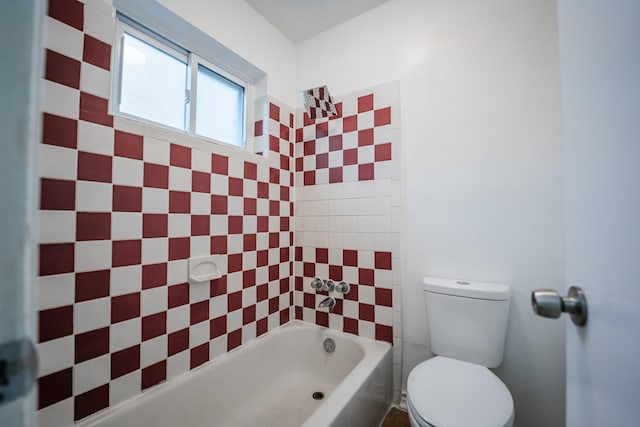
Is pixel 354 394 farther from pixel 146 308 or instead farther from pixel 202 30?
pixel 202 30

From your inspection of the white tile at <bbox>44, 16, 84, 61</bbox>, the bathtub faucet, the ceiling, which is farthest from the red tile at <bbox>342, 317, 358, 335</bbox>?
the ceiling

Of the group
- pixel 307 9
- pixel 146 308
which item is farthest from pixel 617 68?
pixel 307 9

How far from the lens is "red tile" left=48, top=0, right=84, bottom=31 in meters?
0.86

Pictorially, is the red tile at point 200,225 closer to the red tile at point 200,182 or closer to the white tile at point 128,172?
the red tile at point 200,182

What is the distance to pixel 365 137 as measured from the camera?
1595mm

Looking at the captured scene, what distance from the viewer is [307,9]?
1586mm

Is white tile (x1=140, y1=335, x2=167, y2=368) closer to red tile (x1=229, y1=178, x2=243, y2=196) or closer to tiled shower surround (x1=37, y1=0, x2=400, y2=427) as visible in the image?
tiled shower surround (x1=37, y1=0, x2=400, y2=427)

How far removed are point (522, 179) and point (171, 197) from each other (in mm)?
1661

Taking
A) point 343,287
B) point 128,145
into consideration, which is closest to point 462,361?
point 343,287

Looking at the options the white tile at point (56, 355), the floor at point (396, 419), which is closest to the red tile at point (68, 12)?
the white tile at point (56, 355)

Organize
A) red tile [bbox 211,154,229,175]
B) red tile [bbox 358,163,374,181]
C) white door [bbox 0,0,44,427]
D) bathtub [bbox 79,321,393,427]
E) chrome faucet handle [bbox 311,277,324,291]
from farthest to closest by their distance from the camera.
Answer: chrome faucet handle [bbox 311,277,324,291] → red tile [bbox 358,163,374,181] → red tile [bbox 211,154,229,175] → bathtub [bbox 79,321,393,427] → white door [bbox 0,0,44,427]

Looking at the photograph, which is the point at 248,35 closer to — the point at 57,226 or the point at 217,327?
the point at 57,226

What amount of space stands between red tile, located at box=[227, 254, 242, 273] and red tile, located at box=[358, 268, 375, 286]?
74 centimetres

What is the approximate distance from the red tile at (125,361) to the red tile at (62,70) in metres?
1.02
